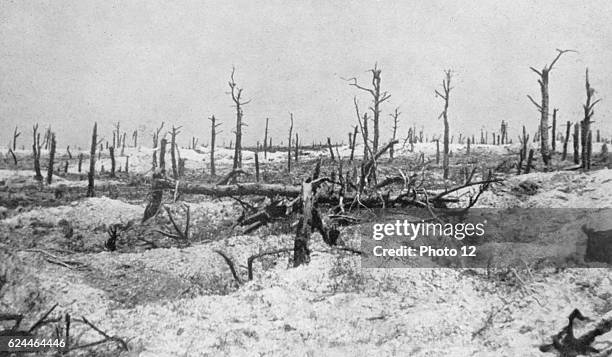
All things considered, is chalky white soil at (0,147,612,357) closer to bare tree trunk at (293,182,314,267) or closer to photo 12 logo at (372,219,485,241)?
bare tree trunk at (293,182,314,267)

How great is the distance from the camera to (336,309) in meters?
5.74

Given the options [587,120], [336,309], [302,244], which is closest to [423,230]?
[302,244]

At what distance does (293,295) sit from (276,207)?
424cm

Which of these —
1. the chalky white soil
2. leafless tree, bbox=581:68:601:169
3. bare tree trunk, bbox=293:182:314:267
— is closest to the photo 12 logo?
the chalky white soil

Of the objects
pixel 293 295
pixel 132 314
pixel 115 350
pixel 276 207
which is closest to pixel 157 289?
pixel 132 314

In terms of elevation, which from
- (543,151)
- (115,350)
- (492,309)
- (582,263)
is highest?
(543,151)

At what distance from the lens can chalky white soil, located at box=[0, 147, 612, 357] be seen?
499 centimetres

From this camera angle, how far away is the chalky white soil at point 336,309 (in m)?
4.99

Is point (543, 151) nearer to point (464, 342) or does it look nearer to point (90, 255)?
point (464, 342)

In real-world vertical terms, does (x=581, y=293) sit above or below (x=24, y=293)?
above

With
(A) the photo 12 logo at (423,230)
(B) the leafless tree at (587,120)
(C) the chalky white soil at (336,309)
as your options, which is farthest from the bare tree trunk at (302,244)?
(B) the leafless tree at (587,120)

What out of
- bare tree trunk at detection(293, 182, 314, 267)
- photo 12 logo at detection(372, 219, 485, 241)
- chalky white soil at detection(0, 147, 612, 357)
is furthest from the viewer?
photo 12 logo at detection(372, 219, 485, 241)

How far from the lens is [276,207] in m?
10.2

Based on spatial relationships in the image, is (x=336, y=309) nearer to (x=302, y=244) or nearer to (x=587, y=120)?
(x=302, y=244)
